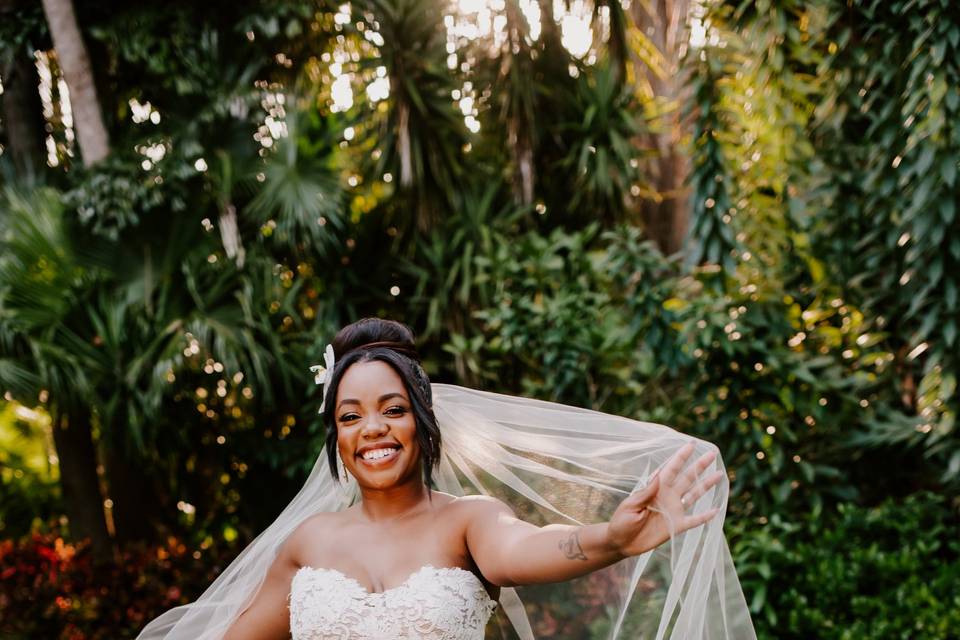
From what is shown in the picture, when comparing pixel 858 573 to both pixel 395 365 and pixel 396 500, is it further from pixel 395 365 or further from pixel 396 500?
pixel 395 365

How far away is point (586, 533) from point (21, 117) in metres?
5.93

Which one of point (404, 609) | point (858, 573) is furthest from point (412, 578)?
point (858, 573)

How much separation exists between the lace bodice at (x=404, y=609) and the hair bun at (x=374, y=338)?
0.57 meters

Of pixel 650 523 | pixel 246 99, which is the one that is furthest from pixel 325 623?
pixel 246 99

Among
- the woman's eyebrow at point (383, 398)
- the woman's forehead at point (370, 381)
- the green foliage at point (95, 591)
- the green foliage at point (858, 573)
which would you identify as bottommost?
the green foliage at point (95, 591)

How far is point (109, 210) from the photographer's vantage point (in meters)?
5.61

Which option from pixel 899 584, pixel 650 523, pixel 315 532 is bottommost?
pixel 899 584

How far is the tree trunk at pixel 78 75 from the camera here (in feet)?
19.3

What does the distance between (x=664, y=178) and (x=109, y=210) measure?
12.1ft

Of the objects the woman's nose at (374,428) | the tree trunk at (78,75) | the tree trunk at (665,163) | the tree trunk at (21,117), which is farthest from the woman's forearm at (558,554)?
the tree trunk at (21,117)

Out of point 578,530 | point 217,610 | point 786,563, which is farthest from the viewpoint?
point 786,563

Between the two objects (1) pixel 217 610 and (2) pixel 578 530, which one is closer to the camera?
(2) pixel 578 530

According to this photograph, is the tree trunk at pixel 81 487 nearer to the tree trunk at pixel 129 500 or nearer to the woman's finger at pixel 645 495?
the tree trunk at pixel 129 500

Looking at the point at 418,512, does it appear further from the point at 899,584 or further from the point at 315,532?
the point at 899,584
